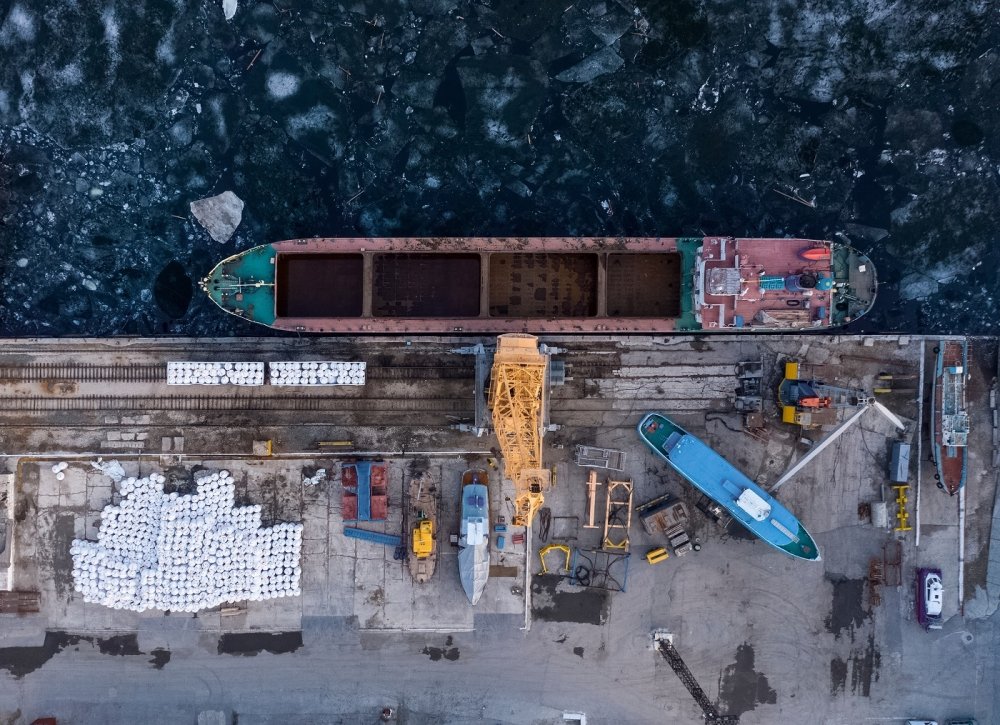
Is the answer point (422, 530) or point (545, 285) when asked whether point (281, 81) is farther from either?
point (422, 530)

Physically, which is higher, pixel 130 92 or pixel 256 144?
pixel 130 92

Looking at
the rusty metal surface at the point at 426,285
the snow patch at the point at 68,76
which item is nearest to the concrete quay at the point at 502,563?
the rusty metal surface at the point at 426,285

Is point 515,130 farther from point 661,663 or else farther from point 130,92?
point 661,663

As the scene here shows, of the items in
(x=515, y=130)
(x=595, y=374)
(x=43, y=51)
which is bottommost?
(x=595, y=374)

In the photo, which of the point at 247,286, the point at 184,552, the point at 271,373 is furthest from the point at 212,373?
the point at 184,552

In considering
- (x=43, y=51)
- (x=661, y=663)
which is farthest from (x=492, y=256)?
(x=43, y=51)
